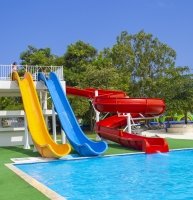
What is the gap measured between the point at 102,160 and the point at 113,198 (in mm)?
6071

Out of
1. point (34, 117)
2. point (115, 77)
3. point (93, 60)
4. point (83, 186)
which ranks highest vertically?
point (93, 60)

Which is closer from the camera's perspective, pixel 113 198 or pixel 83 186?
pixel 113 198

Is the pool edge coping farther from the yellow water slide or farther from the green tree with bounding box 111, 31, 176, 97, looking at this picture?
the green tree with bounding box 111, 31, 176, 97

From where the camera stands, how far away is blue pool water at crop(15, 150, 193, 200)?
8.26 meters

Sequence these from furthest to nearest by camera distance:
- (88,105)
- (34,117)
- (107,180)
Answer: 1. (88,105)
2. (34,117)
3. (107,180)

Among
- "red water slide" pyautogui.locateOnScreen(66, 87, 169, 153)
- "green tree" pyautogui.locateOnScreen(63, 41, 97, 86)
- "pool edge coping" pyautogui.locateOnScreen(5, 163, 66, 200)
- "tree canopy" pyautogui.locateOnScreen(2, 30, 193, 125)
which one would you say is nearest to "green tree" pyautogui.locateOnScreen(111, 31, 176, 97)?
"tree canopy" pyautogui.locateOnScreen(2, 30, 193, 125)

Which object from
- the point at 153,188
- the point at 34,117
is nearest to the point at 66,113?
the point at 34,117

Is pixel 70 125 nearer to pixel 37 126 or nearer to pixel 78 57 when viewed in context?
pixel 37 126

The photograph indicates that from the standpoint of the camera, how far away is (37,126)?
15359 millimetres

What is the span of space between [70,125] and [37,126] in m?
1.42

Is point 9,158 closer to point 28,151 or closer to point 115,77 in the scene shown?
point 28,151

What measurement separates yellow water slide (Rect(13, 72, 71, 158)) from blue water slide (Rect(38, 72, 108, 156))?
73 centimetres

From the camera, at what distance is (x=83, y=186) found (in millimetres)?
9281

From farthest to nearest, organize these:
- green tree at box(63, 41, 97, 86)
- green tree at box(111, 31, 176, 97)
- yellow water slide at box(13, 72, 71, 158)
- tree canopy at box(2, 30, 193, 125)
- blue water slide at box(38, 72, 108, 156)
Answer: green tree at box(111, 31, 176, 97), green tree at box(63, 41, 97, 86), tree canopy at box(2, 30, 193, 125), blue water slide at box(38, 72, 108, 156), yellow water slide at box(13, 72, 71, 158)
